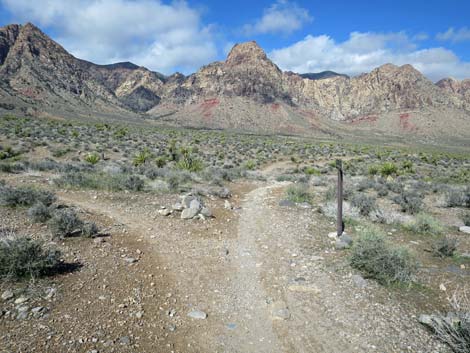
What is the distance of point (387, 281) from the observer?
19.1 ft

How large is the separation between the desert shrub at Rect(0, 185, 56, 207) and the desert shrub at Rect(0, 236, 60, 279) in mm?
3595

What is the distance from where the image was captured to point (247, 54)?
163m

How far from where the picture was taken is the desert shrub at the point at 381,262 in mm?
5953

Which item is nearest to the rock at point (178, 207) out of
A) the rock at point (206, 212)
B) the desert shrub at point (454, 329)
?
the rock at point (206, 212)

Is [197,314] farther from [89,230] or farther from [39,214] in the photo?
[39,214]

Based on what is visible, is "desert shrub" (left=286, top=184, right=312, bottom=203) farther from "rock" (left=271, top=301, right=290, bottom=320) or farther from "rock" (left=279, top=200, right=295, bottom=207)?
"rock" (left=271, top=301, right=290, bottom=320)

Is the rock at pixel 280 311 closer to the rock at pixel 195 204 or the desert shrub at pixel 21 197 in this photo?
the rock at pixel 195 204

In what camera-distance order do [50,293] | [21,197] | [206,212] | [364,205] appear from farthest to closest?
1. [364,205]
2. [206,212]
3. [21,197]
4. [50,293]

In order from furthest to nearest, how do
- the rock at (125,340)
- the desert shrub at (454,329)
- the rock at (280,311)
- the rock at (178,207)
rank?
the rock at (178,207), the rock at (280,311), the rock at (125,340), the desert shrub at (454,329)

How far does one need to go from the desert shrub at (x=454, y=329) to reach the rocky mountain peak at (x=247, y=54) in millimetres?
167869

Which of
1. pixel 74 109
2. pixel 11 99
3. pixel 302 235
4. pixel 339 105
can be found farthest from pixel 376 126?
pixel 302 235

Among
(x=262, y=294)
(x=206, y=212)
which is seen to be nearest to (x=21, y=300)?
(x=262, y=294)

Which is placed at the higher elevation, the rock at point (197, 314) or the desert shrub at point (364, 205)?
the rock at point (197, 314)

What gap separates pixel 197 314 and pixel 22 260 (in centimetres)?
305
